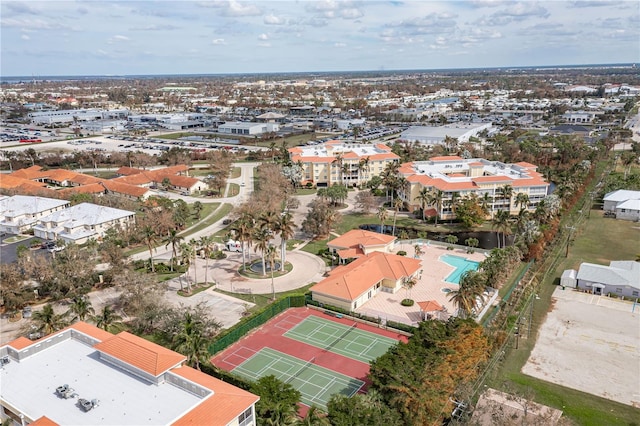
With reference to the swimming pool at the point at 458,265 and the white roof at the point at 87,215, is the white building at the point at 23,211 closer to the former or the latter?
the white roof at the point at 87,215

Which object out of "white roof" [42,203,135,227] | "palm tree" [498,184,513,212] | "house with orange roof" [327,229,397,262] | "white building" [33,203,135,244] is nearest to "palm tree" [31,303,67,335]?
"house with orange roof" [327,229,397,262]

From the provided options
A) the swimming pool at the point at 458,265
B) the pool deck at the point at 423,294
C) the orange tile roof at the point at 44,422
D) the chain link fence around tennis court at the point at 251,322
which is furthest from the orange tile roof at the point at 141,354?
the swimming pool at the point at 458,265

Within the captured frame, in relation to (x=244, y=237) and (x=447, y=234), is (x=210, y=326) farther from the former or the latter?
(x=447, y=234)

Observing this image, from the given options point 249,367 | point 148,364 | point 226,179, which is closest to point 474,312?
point 249,367

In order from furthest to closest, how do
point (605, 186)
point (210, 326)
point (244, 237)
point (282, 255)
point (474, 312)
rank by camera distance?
point (605, 186) → point (282, 255) → point (244, 237) → point (474, 312) → point (210, 326)

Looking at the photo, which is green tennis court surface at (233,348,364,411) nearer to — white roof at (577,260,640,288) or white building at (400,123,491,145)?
white roof at (577,260,640,288)

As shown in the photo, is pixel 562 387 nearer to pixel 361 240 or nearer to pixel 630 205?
pixel 361 240

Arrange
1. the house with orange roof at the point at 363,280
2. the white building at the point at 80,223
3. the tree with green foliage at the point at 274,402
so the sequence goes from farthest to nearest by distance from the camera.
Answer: the white building at the point at 80,223 < the house with orange roof at the point at 363,280 < the tree with green foliage at the point at 274,402
